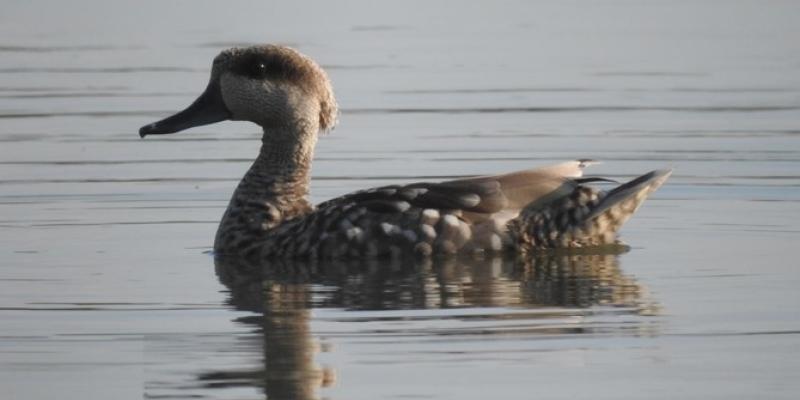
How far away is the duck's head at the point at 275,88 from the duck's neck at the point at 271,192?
0.09m

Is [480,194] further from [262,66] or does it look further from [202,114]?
[202,114]

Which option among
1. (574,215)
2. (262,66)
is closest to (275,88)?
(262,66)

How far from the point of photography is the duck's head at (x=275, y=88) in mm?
12039

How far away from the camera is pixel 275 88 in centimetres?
1208

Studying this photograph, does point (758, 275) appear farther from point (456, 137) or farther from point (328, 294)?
point (456, 137)

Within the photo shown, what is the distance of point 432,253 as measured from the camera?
37.3ft

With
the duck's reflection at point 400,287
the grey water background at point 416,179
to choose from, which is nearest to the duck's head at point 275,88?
the grey water background at point 416,179

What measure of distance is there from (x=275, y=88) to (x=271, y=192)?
600 millimetres

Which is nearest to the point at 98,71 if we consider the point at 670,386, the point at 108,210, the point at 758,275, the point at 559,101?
the point at 559,101

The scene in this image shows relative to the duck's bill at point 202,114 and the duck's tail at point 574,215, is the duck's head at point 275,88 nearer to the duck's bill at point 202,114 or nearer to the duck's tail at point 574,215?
the duck's bill at point 202,114

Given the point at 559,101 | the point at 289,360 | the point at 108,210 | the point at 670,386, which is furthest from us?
the point at 559,101

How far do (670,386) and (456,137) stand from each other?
834cm

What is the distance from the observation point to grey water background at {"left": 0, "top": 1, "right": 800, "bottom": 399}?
27.7ft

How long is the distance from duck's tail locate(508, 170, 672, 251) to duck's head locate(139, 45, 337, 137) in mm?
1409
